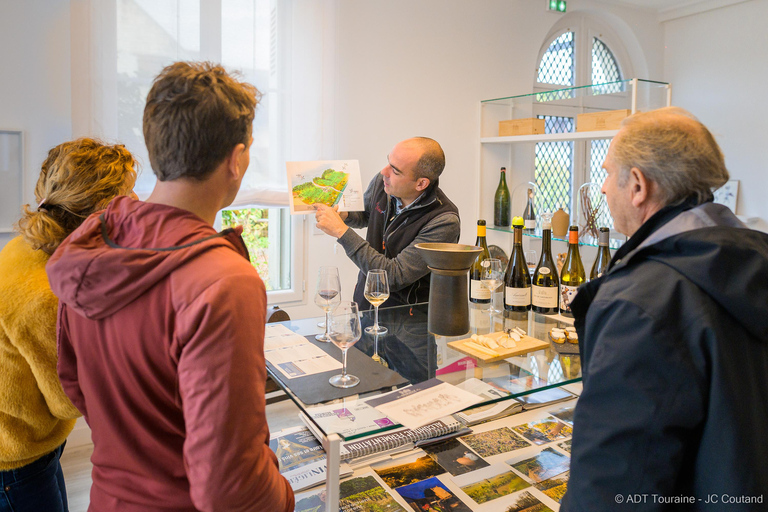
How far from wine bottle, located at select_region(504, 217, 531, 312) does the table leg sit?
1129 mm

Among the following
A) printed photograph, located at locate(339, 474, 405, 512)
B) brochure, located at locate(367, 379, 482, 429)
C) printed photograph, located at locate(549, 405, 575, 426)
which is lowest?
printed photograph, located at locate(339, 474, 405, 512)

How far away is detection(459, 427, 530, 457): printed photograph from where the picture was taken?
1.71m

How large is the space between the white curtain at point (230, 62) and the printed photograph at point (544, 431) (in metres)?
2.03

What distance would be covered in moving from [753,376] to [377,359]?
0.93 m

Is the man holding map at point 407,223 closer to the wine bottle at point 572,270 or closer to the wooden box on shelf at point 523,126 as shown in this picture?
the wine bottle at point 572,270

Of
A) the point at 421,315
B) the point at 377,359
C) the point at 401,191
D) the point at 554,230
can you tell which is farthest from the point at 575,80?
the point at 377,359

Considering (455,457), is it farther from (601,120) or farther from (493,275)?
(601,120)

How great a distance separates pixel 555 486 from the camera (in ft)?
5.22

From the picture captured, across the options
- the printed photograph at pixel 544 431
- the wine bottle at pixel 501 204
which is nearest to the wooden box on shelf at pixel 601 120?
the wine bottle at pixel 501 204

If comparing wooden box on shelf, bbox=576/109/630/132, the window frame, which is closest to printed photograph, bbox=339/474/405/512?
wooden box on shelf, bbox=576/109/630/132

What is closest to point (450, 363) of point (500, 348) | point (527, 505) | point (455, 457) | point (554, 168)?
point (500, 348)

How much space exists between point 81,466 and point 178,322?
8.36ft

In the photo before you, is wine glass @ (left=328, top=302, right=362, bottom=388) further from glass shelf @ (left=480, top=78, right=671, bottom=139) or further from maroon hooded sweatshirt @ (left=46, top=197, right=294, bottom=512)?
glass shelf @ (left=480, top=78, right=671, bottom=139)

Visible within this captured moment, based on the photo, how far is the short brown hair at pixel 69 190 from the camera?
4.41 feet
